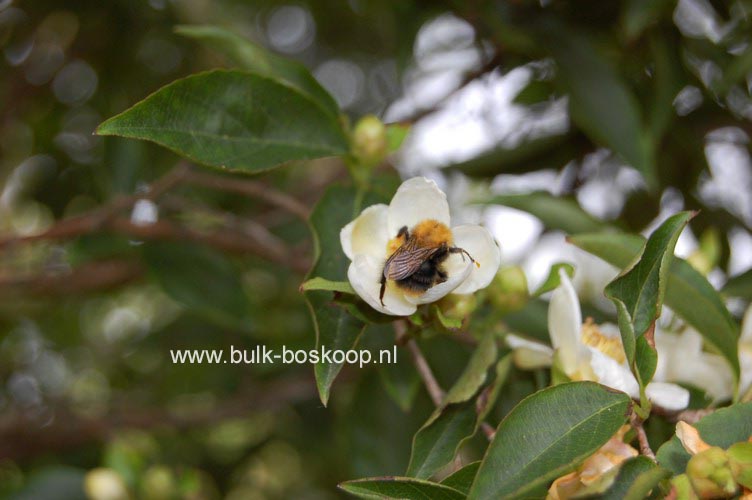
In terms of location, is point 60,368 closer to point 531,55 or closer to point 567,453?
point 531,55

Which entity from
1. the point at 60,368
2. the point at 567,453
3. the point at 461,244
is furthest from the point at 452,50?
the point at 60,368

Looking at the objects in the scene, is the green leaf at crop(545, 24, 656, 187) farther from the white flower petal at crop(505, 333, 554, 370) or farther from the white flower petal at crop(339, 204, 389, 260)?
the white flower petal at crop(339, 204, 389, 260)

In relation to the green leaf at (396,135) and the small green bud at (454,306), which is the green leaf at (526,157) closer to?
the green leaf at (396,135)

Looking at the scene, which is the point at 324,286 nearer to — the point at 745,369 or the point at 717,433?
the point at 717,433

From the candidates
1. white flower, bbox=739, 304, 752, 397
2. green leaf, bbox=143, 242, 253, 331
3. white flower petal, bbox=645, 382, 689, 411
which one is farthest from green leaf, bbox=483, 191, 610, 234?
green leaf, bbox=143, 242, 253, 331

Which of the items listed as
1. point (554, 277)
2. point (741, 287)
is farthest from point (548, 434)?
point (741, 287)
